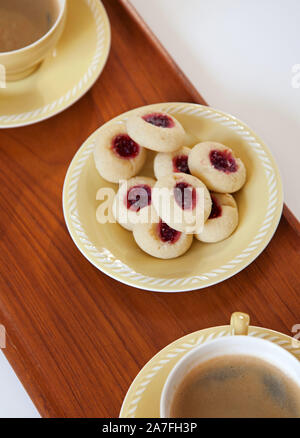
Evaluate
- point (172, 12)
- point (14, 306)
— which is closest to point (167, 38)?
point (172, 12)

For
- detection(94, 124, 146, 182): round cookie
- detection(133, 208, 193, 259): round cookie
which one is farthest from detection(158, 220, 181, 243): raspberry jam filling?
detection(94, 124, 146, 182): round cookie

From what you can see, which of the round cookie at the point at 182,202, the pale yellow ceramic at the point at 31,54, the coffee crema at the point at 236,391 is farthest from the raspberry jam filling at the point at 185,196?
the pale yellow ceramic at the point at 31,54

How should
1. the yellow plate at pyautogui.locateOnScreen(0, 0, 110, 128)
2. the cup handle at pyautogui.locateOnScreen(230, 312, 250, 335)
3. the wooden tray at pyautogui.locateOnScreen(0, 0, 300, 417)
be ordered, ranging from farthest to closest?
the yellow plate at pyautogui.locateOnScreen(0, 0, 110, 128), the wooden tray at pyautogui.locateOnScreen(0, 0, 300, 417), the cup handle at pyautogui.locateOnScreen(230, 312, 250, 335)

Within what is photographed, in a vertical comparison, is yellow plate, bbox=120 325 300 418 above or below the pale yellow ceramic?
below

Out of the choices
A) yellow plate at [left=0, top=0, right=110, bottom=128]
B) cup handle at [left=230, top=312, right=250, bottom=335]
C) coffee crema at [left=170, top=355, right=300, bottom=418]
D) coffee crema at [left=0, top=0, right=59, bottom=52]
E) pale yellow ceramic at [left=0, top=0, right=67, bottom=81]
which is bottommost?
coffee crema at [left=170, top=355, right=300, bottom=418]

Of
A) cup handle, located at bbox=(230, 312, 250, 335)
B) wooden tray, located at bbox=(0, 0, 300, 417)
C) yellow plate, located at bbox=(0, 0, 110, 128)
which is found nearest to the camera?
cup handle, located at bbox=(230, 312, 250, 335)

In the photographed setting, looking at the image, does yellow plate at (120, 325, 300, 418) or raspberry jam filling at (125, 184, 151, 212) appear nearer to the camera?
yellow plate at (120, 325, 300, 418)

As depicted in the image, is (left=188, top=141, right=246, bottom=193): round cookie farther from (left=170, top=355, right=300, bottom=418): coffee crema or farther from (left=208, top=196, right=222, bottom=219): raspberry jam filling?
(left=170, top=355, right=300, bottom=418): coffee crema
